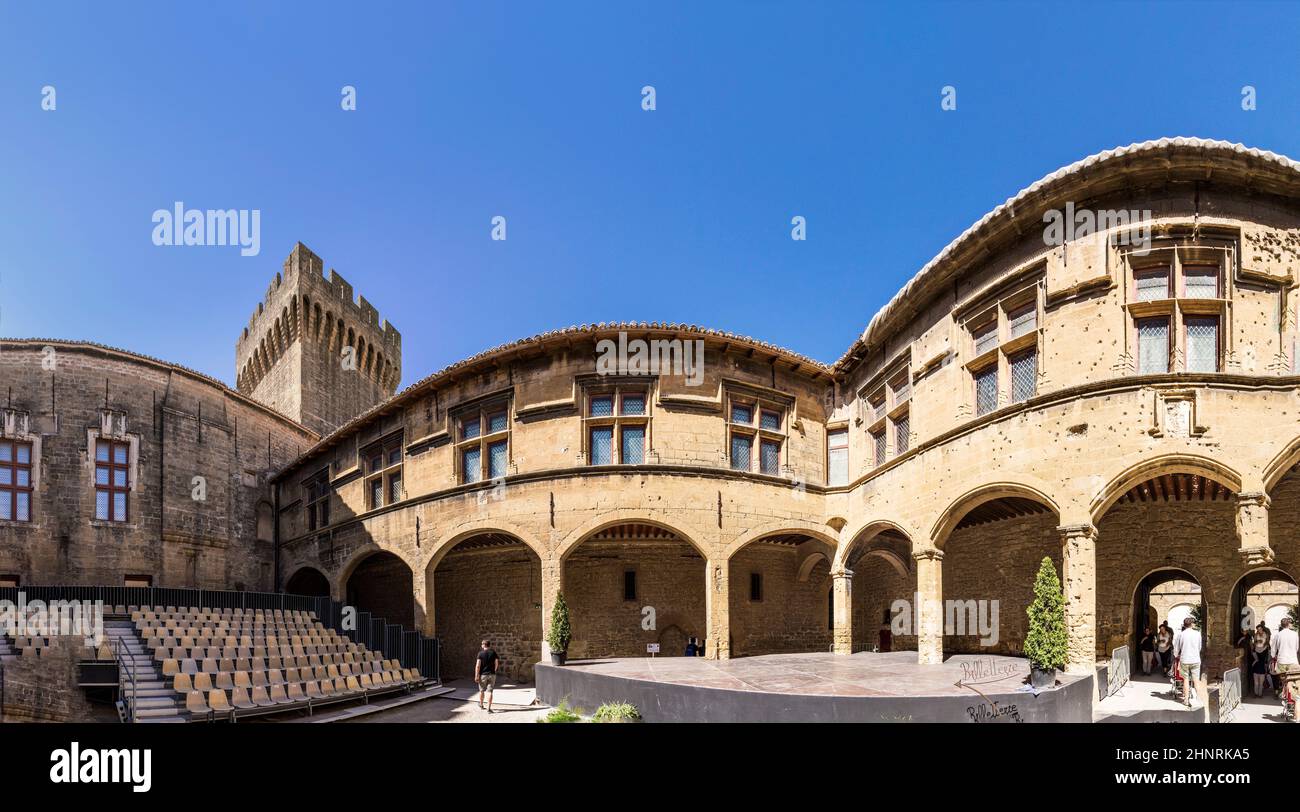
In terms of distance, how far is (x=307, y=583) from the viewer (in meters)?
27.8

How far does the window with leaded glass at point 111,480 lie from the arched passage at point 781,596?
2111 cm

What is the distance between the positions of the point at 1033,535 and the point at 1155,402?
5.06 metres

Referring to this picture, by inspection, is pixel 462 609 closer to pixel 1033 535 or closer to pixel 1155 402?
pixel 1033 535

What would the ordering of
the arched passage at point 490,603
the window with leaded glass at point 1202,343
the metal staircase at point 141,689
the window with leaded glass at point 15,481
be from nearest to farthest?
the metal staircase at point 141,689 → the window with leaded glass at point 1202,343 → the arched passage at point 490,603 → the window with leaded glass at point 15,481

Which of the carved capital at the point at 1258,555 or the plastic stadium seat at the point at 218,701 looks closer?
the carved capital at the point at 1258,555

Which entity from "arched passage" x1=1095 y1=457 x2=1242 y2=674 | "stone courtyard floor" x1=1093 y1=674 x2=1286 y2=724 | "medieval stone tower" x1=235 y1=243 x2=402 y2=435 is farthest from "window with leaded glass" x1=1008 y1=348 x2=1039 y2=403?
"medieval stone tower" x1=235 y1=243 x2=402 y2=435

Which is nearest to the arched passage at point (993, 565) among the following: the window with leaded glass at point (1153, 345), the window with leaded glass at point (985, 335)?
the window with leaded glass at point (985, 335)

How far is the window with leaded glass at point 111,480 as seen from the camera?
2197 cm

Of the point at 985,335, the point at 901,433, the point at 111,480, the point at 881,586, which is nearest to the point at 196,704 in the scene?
the point at 901,433

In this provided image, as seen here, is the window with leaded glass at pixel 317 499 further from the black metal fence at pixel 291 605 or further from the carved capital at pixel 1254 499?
the carved capital at pixel 1254 499

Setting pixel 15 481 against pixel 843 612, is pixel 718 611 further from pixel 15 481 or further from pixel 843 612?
pixel 15 481
